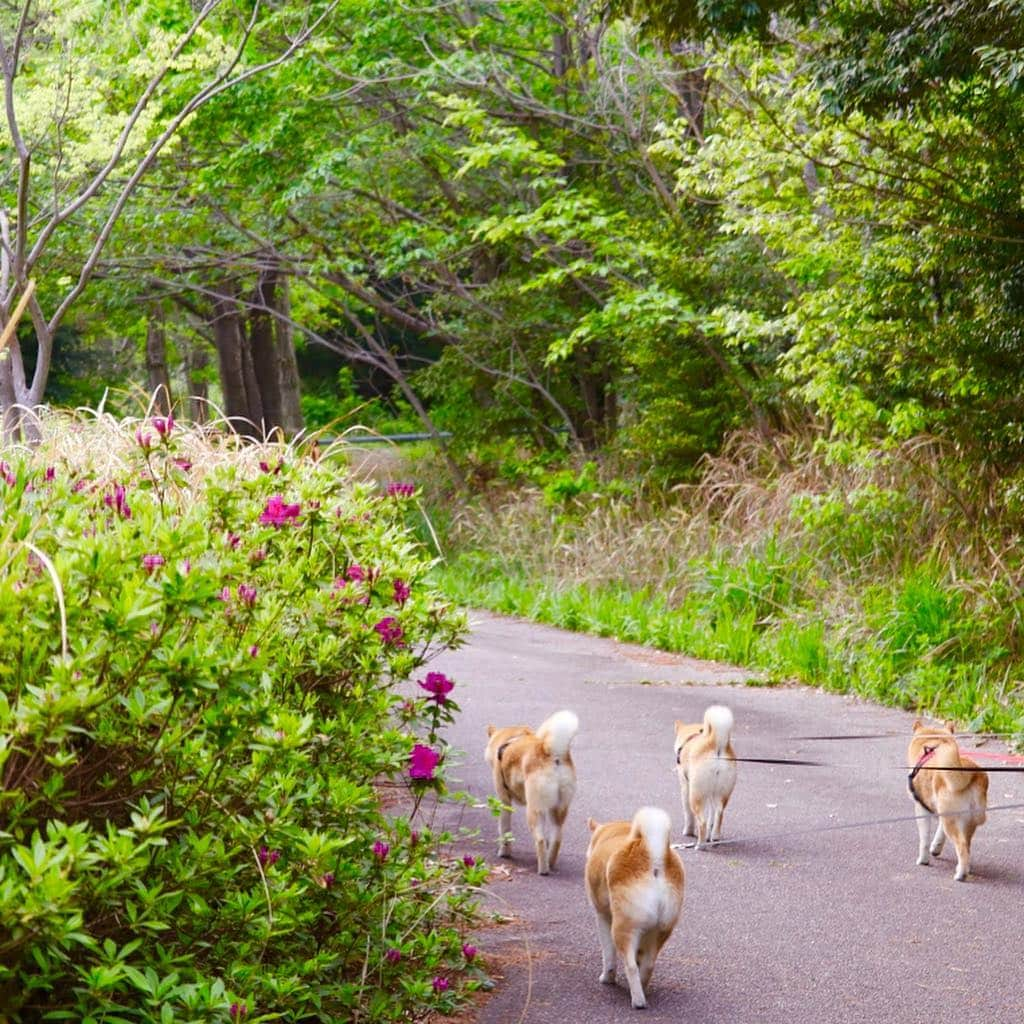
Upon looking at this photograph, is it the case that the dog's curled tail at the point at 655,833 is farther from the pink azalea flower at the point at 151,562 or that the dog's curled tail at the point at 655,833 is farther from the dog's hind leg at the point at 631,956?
the pink azalea flower at the point at 151,562

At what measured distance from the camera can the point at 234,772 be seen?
3.61 metres

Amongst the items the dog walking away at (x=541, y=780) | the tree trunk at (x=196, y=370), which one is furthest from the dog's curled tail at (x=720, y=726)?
the tree trunk at (x=196, y=370)

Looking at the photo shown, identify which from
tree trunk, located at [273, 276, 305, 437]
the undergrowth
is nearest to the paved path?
the undergrowth

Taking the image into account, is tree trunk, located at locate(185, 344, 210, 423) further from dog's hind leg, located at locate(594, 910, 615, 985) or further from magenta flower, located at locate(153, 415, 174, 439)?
dog's hind leg, located at locate(594, 910, 615, 985)

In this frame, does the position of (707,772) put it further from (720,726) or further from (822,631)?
(822,631)

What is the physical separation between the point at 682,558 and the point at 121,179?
28.2 ft

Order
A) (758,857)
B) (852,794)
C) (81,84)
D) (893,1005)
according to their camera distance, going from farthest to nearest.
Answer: (81,84)
(852,794)
(758,857)
(893,1005)

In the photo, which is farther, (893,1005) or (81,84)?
(81,84)

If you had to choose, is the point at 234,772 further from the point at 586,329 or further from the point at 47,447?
the point at 586,329

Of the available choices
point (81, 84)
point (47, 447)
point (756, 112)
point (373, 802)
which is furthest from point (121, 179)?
point (373, 802)

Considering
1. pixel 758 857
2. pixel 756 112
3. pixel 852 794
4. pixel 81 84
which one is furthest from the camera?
pixel 756 112

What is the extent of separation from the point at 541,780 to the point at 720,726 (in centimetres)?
88

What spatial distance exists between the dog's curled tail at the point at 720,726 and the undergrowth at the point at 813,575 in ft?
10.1

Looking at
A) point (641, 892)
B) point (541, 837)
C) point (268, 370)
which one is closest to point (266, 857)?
point (641, 892)
